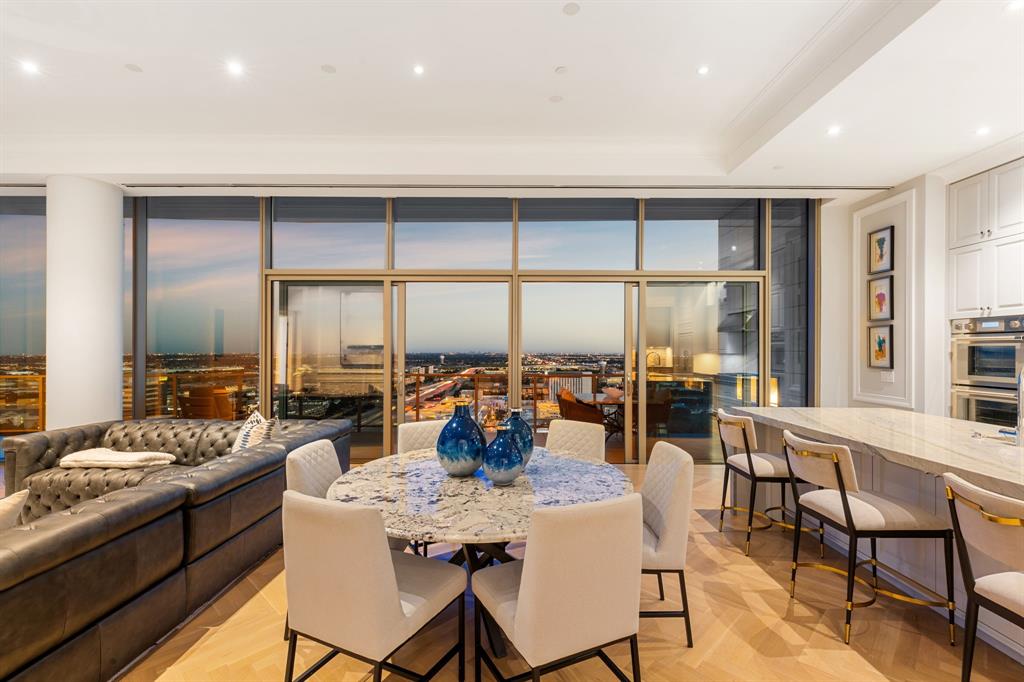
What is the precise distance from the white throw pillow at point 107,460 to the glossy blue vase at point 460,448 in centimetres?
269

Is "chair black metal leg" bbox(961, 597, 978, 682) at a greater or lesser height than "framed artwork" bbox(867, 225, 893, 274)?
lesser

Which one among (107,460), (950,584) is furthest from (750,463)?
(107,460)

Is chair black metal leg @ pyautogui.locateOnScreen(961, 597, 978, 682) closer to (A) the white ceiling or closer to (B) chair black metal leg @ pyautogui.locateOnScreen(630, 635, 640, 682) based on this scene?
(B) chair black metal leg @ pyautogui.locateOnScreen(630, 635, 640, 682)

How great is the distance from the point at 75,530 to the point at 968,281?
19.7 ft

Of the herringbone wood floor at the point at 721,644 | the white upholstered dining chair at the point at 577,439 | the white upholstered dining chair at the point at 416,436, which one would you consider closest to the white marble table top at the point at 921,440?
the herringbone wood floor at the point at 721,644

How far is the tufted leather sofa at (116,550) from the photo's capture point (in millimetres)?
1420

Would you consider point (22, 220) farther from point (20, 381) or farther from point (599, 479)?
point (599, 479)

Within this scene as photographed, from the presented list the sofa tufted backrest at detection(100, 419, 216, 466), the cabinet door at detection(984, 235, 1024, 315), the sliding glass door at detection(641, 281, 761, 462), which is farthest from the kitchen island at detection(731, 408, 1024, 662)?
the sofa tufted backrest at detection(100, 419, 216, 466)

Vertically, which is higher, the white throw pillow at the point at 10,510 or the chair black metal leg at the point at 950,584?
the white throw pillow at the point at 10,510

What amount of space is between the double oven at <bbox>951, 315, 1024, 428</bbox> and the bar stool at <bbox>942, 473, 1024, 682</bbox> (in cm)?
292

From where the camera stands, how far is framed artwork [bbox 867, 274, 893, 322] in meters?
4.44

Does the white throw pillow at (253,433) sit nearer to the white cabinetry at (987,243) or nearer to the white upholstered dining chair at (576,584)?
the white upholstered dining chair at (576,584)

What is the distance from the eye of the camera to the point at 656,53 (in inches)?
113

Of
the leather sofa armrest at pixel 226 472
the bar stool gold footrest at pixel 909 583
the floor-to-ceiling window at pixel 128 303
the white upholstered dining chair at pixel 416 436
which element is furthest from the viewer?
the floor-to-ceiling window at pixel 128 303
